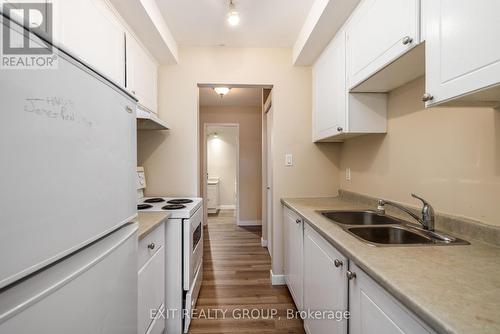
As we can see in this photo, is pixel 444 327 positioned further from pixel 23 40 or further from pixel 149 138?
pixel 149 138

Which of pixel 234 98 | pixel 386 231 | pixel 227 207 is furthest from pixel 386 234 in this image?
pixel 227 207

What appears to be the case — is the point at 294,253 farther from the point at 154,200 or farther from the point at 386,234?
the point at 154,200

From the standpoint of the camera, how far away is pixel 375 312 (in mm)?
793

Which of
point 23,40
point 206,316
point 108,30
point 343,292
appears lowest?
point 206,316

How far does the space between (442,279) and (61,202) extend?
107 centimetres

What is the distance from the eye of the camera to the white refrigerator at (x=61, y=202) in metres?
0.42

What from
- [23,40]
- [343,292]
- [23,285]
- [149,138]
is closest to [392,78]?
[343,292]

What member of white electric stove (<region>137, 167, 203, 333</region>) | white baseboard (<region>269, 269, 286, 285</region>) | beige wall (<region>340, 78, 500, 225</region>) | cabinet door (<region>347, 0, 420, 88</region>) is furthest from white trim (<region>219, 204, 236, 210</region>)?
cabinet door (<region>347, 0, 420, 88</region>)

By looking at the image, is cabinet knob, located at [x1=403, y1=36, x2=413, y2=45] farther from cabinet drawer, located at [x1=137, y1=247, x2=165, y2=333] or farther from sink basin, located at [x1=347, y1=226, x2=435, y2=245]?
cabinet drawer, located at [x1=137, y1=247, x2=165, y2=333]

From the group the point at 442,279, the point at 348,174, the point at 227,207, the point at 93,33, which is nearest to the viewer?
the point at 442,279

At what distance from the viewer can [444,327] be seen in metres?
0.50

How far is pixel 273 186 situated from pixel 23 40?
2078 mm

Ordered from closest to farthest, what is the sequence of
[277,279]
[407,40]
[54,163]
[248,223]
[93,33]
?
1. [54,163]
2. [407,40]
3. [93,33]
4. [277,279]
5. [248,223]

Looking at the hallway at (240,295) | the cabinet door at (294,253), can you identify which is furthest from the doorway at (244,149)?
the cabinet door at (294,253)
